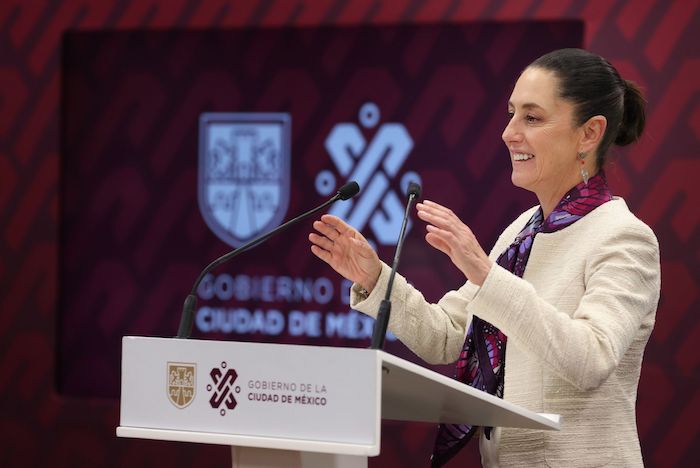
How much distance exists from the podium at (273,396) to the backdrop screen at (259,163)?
8.29 feet

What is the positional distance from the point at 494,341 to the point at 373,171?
2.19 metres

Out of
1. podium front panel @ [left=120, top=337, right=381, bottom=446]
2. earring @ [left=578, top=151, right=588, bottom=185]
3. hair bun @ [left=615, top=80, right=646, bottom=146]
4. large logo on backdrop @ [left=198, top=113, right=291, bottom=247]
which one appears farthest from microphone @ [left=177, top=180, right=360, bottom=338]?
large logo on backdrop @ [left=198, top=113, right=291, bottom=247]

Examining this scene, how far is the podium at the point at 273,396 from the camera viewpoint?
61.1 inches

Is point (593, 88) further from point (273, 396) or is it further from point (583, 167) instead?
point (273, 396)

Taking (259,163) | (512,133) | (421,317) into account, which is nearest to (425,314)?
(421,317)

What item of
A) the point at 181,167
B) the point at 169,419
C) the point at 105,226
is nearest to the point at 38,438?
the point at 105,226

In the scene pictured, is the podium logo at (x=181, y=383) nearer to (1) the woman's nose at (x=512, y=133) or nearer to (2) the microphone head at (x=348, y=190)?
(2) the microphone head at (x=348, y=190)

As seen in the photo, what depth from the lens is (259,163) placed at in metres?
4.47

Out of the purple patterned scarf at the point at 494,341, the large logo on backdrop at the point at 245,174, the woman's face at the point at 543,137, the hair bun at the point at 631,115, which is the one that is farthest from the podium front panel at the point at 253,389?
the large logo on backdrop at the point at 245,174

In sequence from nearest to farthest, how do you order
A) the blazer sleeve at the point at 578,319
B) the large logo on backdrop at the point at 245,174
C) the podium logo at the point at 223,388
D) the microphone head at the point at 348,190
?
the podium logo at the point at 223,388
the blazer sleeve at the point at 578,319
the microphone head at the point at 348,190
the large logo on backdrop at the point at 245,174

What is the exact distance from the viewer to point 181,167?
181 inches

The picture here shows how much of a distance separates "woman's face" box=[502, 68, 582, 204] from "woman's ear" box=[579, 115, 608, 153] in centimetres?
1

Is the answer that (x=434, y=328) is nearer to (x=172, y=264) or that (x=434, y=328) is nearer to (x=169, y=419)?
(x=169, y=419)

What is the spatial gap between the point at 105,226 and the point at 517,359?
297 centimetres
